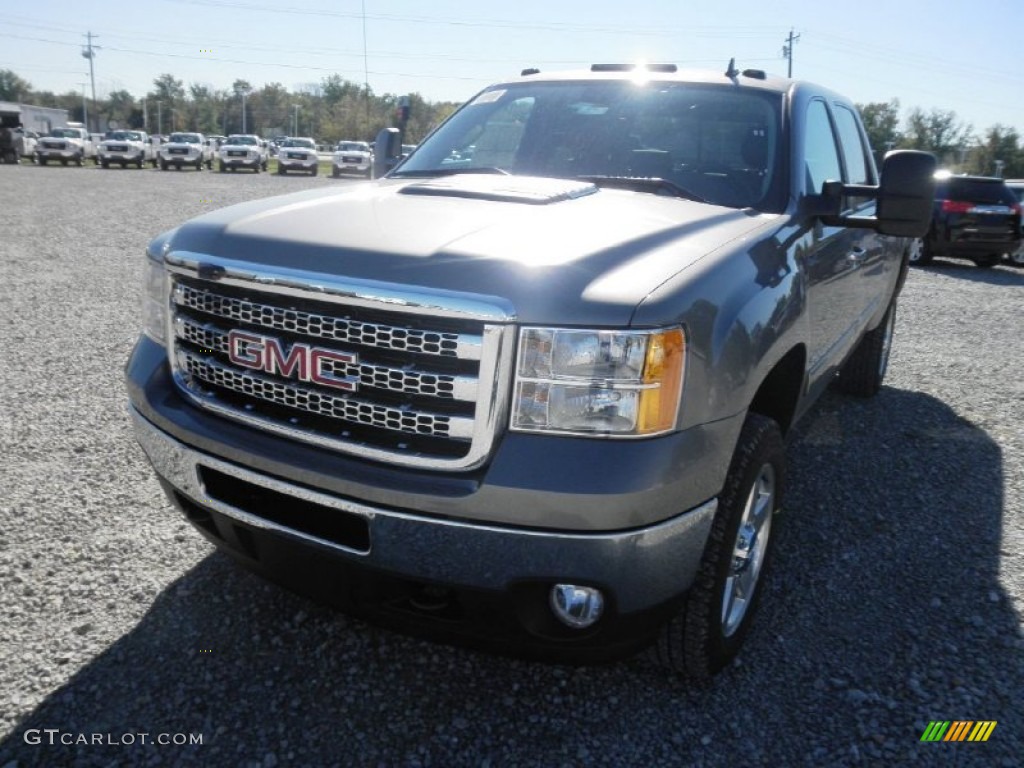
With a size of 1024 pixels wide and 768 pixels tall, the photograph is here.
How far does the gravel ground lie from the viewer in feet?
7.45

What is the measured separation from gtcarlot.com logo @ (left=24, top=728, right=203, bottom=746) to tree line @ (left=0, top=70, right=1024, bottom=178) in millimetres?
77949

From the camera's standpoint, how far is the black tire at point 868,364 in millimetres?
5523

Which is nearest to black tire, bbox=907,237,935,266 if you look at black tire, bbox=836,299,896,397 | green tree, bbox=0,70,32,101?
black tire, bbox=836,299,896,397

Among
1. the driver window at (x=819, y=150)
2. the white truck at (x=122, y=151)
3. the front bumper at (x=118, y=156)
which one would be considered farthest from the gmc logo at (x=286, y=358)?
the front bumper at (x=118, y=156)

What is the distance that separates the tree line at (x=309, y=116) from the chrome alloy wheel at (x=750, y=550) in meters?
77.5

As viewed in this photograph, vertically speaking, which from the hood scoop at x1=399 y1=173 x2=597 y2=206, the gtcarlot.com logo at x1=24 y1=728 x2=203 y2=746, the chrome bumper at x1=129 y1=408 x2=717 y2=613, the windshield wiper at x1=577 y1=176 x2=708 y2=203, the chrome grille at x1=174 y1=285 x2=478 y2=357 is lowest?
the gtcarlot.com logo at x1=24 y1=728 x2=203 y2=746

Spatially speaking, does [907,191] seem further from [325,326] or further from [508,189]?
[325,326]

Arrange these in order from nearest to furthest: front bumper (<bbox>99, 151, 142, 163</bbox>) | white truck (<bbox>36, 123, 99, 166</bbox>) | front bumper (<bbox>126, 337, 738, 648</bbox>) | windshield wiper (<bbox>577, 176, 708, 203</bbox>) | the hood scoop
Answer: front bumper (<bbox>126, 337, 738, 648</bbox>), the hood scoop, windshield wiper (<bbox>577, 176, 708, 203</bbox>), white truck (<bbox>36, 123, 99, 166</bbox>), front bumper (<bbox>99, 151, 142, 163</bbox>)

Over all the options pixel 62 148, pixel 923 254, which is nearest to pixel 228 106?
pixel 62 148

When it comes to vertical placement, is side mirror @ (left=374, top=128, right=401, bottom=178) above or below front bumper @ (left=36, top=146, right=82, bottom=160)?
above

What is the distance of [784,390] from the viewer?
2.94 metres

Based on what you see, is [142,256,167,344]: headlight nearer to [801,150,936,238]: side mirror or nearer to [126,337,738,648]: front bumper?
[126,337,738,648]: front bumper

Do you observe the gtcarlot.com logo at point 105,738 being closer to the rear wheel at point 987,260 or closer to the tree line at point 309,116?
the rear wheel at point 987,260

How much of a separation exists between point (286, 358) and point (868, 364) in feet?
14.6
